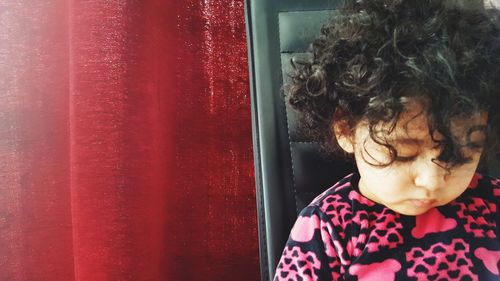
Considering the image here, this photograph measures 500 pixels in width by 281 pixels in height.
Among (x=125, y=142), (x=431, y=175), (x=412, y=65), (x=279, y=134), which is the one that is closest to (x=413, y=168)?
(x=431, y=175)

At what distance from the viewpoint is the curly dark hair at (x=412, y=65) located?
0.58 m

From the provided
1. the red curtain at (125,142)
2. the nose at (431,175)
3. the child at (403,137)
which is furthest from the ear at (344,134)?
the red curtain at (125,142)

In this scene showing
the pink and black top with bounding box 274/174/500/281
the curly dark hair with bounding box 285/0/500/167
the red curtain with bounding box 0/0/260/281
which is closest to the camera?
the curly dark hair with bounding box 285/0/500/167

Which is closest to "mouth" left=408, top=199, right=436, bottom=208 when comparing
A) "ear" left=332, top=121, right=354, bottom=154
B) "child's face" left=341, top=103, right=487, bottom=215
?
"child's face" left=341, top=103, right=487, bottom=215

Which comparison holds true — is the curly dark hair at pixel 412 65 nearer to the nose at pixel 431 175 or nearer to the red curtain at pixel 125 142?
the nose at pixel 431 175

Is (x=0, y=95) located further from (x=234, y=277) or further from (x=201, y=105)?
(x=234, y=277)

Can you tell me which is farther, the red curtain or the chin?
the red curtain

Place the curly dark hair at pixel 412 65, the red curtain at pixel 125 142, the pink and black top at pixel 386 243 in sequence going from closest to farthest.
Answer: the curly dark hair at pixel 412 65, the pink and black top at pixel 386 243, the red curtain at pixel 125 142

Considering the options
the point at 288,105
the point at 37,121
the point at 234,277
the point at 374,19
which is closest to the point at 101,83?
the point at 37,121

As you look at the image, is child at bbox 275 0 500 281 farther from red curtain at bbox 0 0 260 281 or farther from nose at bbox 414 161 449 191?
red curtain at bbox 0 0 260 281

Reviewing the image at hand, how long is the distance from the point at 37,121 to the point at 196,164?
0.34 metres

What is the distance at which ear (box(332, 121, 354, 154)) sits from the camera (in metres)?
0.67

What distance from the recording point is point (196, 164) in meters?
1.09

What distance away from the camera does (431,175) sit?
60cm
